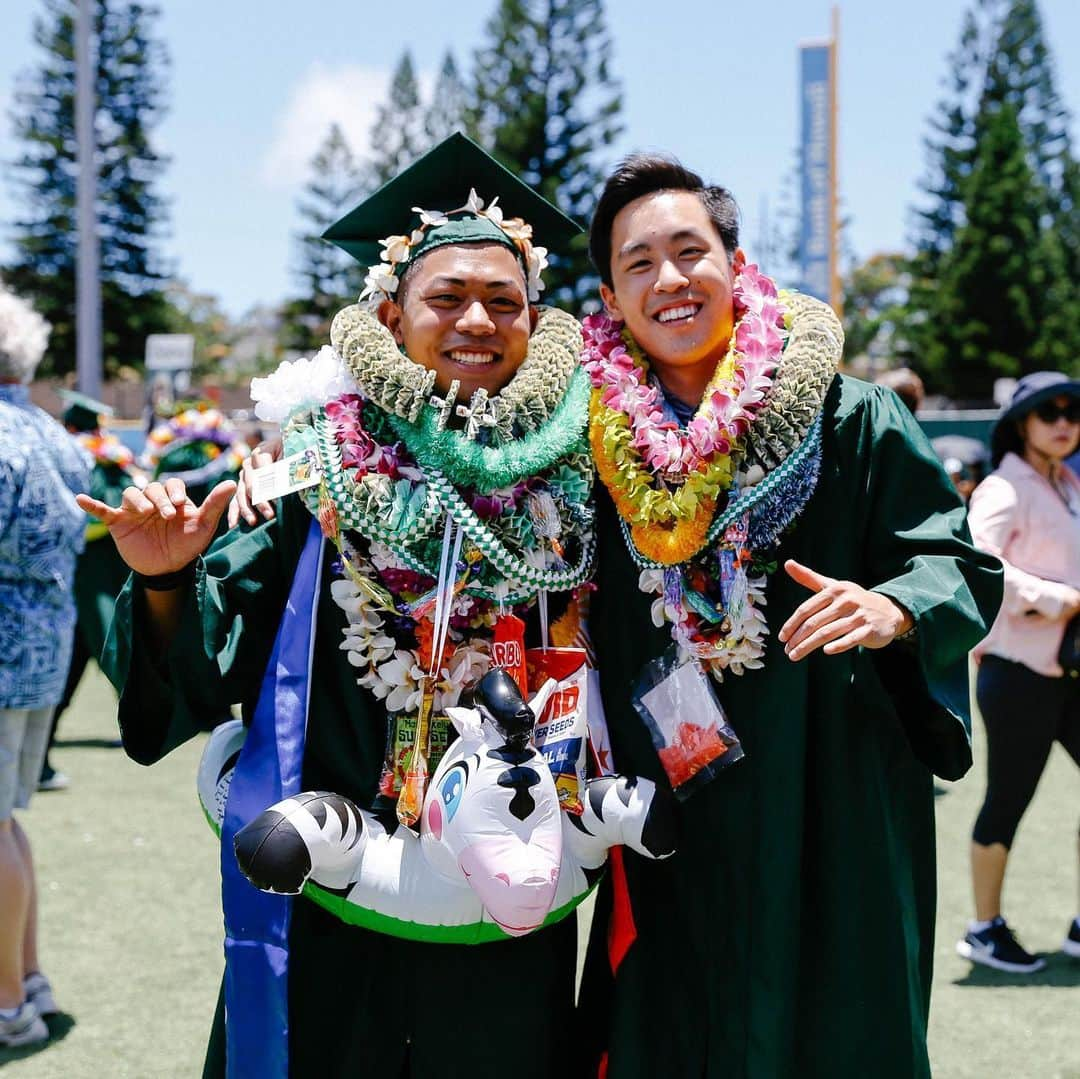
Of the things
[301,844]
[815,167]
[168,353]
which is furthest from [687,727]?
[815,167]

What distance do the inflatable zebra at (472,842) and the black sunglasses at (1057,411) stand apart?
2633 mm

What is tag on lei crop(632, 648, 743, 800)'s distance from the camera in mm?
2389

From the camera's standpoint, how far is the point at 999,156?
1447 inches

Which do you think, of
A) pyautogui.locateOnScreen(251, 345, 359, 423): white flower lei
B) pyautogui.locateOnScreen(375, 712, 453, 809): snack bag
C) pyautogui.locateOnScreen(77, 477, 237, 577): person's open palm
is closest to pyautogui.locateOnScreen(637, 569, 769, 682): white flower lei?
pyautogui.locateOnScreen(375, 712, 453, 809): snack bag

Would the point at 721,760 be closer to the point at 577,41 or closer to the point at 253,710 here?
the point at 253,710

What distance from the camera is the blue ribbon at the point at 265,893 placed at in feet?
7.54

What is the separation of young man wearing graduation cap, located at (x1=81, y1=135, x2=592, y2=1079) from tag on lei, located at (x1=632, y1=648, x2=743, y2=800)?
0.27 meters

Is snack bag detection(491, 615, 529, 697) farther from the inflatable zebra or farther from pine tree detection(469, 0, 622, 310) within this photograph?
pine tree detection(469, 0, 622, 310)

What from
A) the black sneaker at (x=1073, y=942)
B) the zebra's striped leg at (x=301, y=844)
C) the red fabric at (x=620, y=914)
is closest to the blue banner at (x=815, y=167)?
the black sneaker at (x=1073, y=942)

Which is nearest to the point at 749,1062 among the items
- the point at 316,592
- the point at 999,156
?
the point at 316,592

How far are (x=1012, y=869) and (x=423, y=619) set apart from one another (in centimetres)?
373

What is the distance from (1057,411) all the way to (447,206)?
2.52 metres

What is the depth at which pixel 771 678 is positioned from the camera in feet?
8.01

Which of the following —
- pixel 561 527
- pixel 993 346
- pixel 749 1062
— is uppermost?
pixel 993 346
